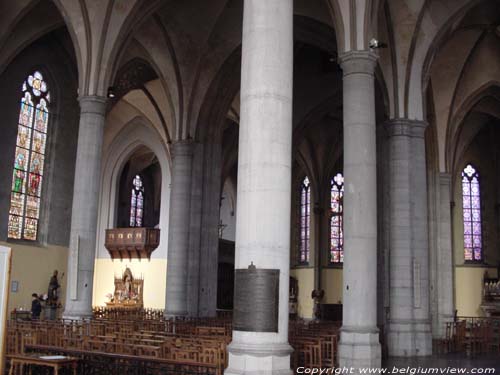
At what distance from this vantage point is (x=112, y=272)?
34.8 m

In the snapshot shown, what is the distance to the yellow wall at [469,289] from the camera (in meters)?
34.9

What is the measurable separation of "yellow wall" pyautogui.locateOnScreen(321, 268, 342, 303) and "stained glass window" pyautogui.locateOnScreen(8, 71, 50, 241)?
20.0m

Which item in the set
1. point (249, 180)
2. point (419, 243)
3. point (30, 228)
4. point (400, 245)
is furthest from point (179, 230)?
point (249, 180)

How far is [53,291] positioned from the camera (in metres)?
25.1

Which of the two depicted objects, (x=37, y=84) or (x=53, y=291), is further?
(x=37, y=84)

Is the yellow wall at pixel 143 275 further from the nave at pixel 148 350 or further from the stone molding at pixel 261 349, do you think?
the stone molding at pixel 261 349

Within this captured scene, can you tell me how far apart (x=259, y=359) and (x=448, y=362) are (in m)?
9.47

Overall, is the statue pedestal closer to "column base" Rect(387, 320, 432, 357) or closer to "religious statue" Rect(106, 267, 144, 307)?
"religious statue" Rect(106, 267, 144, 307)

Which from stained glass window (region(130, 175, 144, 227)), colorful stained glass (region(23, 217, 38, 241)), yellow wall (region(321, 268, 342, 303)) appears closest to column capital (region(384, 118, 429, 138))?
colorful stained glass (region(23, 217, 38, 241))

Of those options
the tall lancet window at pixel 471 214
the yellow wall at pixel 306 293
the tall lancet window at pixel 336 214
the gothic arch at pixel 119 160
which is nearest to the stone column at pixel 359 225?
the gothic arch at pixel 119 160

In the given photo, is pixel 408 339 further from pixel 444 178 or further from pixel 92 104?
pixel 444 178

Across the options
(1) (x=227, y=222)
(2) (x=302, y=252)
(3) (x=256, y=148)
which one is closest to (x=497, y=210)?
(2) (x=302, y=252)

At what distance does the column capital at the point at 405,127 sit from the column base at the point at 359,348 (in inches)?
310

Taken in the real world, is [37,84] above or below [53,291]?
above
